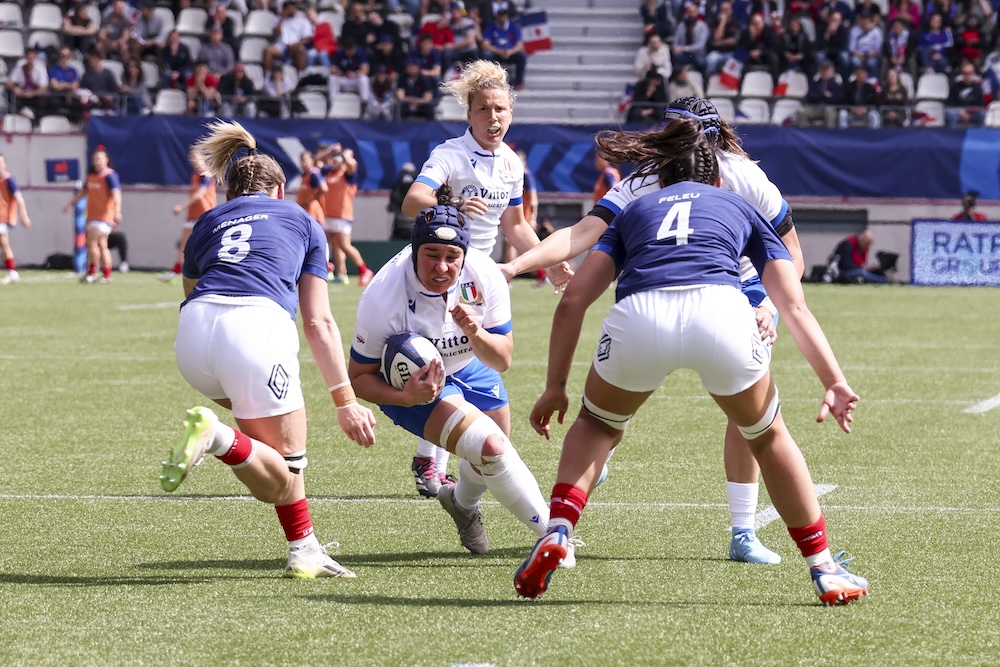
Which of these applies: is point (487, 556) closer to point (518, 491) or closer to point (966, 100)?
point (518, 491)

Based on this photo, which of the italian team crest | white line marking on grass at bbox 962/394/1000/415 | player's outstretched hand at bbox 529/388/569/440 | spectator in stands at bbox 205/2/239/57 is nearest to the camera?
player's outstretched hand at bbox 529/388/569/440

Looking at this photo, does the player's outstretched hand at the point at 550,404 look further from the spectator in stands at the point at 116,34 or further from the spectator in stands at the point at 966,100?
the spectator in stands at the point at 116,34

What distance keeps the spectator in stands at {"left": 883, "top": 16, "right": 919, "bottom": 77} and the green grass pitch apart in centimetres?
1624

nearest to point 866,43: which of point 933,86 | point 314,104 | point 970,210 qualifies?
point 933,86

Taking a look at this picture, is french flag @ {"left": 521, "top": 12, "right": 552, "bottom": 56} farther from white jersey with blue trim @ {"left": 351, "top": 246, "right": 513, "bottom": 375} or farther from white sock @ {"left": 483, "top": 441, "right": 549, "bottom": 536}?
white sock @ {"left": 483, "top": 441, "right": 549, "bottom": 536}

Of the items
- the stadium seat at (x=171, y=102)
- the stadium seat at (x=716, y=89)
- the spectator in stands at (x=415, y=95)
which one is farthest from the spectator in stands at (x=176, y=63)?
the stadium seat at (x=716, y=89)

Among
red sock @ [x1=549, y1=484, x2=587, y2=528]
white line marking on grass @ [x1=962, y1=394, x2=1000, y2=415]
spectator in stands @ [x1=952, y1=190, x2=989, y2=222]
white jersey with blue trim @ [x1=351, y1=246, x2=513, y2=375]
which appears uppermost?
white jersey with blue trim @ [x1=351, y1=246, x2=513, y2=375]

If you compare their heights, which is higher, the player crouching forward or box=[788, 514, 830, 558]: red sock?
the player crouching forward

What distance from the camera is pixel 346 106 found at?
27438 mm

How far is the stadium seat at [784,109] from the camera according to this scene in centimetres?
2559

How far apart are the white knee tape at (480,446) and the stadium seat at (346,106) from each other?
22.2m

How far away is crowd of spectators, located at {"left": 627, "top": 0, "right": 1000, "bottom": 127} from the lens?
83.2 feet

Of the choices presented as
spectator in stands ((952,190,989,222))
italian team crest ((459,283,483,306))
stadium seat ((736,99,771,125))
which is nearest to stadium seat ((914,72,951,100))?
spectator in stands ((952,190,989,222))

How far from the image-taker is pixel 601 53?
29469 millimetres
